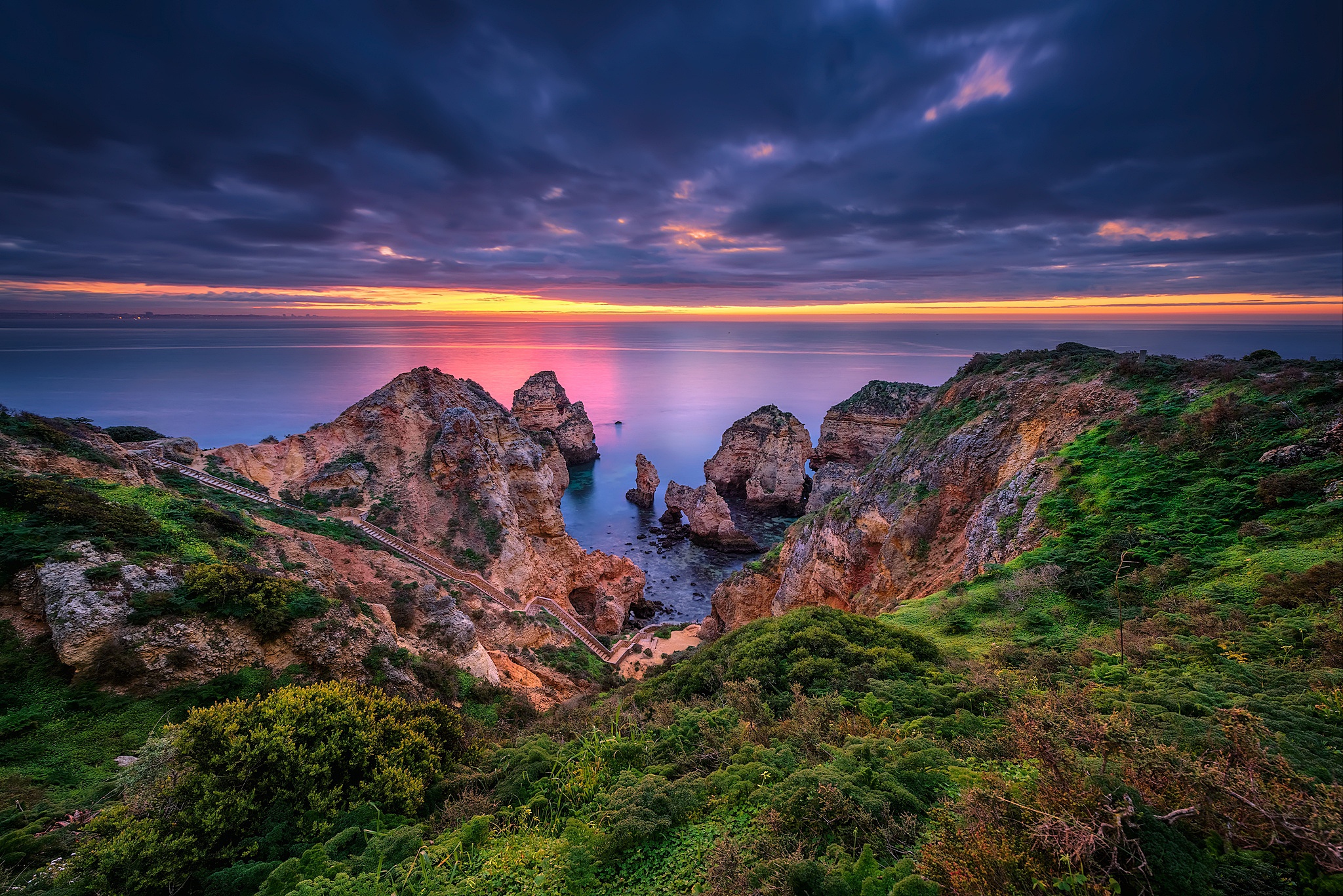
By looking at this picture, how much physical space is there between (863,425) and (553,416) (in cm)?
4748

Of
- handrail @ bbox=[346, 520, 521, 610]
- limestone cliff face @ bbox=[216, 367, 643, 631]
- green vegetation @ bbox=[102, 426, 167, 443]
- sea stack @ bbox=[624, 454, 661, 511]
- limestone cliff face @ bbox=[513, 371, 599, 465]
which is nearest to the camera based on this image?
handrail @ bbox=[346, 520, 521, 610]

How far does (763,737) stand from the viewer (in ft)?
26.0

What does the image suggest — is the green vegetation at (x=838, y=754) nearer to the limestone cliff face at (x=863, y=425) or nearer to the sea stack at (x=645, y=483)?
the limestone cliff face at (x=863, y=425)

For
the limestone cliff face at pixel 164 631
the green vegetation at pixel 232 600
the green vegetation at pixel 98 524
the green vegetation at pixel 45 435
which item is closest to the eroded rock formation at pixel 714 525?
the limestone cliff face at pixel 164 631

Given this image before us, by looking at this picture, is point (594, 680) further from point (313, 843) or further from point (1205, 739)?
point (1205, 739)

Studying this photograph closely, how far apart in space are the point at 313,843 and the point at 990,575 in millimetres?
16357

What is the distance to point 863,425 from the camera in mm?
63375

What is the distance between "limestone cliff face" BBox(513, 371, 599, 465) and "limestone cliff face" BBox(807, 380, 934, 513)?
3792 cm

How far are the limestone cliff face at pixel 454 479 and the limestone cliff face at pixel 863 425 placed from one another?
29431 mm

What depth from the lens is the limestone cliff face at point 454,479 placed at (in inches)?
1225

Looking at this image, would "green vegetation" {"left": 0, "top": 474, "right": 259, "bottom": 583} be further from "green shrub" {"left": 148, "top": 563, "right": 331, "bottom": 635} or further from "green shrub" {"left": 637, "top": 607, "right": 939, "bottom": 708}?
"green shrub" {"left": 637, "top": 607, "right": 939, "bottom": 708}

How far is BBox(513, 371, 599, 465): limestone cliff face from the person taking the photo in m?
79.0

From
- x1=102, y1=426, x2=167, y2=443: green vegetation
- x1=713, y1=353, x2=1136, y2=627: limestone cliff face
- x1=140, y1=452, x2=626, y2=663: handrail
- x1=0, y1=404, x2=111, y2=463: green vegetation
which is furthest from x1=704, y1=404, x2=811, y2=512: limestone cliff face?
x1=0, y1=404, x2=111, y2=463: green vegetation

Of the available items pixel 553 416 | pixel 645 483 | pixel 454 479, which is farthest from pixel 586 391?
pixel 454 479
